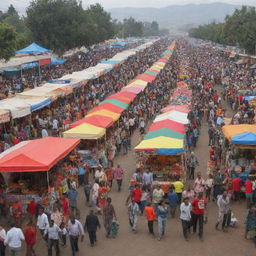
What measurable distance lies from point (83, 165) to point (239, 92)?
15.7 meters

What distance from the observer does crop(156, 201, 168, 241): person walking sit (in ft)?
28.2

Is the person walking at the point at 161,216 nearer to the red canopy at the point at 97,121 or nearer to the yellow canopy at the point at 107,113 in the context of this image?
the red canopy at the point at 97,121

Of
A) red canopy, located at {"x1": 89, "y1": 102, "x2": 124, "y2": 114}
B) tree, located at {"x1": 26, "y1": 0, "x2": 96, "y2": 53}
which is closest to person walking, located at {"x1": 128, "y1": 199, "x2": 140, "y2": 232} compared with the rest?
red canopy, located at {"x1": 89, "y1": 102, "x2": 124, "y2": 114}

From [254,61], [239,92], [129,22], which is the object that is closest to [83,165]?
[239,92]

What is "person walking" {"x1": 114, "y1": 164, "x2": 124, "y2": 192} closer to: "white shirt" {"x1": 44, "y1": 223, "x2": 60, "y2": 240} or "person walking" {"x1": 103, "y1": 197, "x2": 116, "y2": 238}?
"person walking" {"x1": 103, "y1": 197, "x2": 116, "y2": 238}

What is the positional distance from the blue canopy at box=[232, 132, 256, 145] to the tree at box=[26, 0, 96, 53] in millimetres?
38772

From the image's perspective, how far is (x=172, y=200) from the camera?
9.84 m

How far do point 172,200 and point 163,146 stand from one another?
101 inches

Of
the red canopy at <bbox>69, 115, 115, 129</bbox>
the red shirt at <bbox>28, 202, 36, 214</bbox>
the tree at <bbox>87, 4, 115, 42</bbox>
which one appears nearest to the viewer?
the red shirt at <bbox>28, 202, 36, 214</bbox>

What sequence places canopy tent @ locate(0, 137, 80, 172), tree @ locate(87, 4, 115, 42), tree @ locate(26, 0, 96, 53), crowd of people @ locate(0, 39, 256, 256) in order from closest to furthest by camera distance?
crowd of people @ locate(0, 39, 256, 256) → canopy tent @ locate(0, 137, 80, 172) → tree @ locate(26, 0, 96, 53) → tree @ locate(87, 4, 115, 42)

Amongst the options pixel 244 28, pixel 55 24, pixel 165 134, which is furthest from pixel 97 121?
pixel 244 28

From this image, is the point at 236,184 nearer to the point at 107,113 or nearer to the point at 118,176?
the point at 118,176

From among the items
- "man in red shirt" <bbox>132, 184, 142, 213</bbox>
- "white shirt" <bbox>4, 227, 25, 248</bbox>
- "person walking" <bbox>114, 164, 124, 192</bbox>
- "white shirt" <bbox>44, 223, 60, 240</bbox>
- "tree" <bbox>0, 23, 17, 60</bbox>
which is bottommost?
"person walking" <bbox>114, 164, 124, 192</bbox>

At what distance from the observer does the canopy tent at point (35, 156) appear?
394 inches
